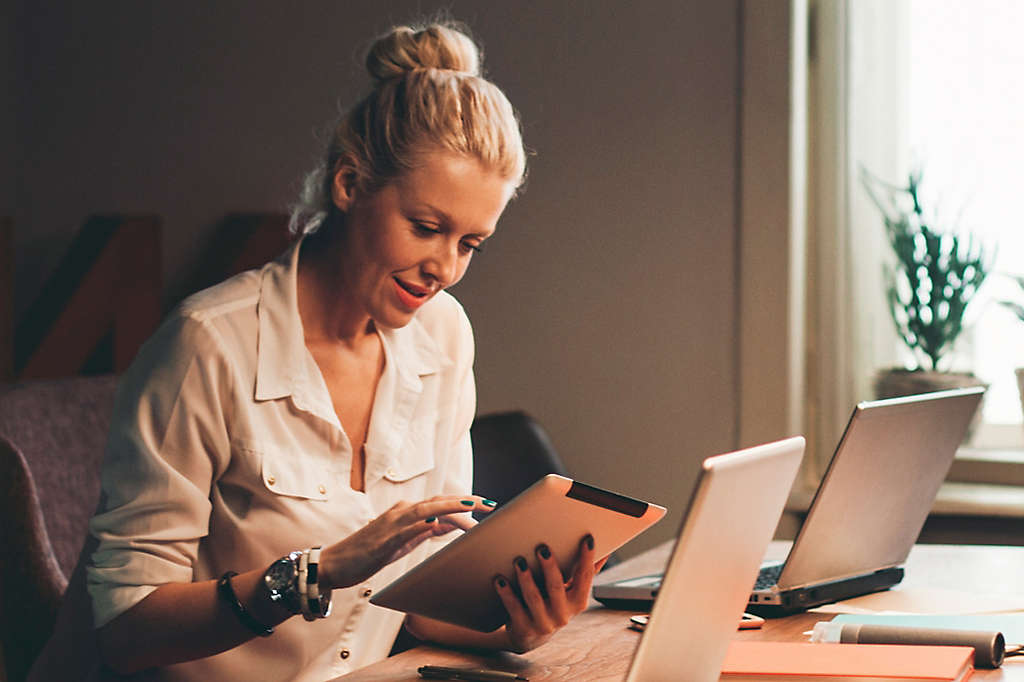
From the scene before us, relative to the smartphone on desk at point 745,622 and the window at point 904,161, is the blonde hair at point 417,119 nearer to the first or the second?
the smartphone on desk at point 745,622

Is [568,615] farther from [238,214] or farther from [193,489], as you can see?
[238,214]

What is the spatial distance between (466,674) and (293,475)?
16.4 inches

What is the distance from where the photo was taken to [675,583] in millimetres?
970

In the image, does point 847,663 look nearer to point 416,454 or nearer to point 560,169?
point 416,454

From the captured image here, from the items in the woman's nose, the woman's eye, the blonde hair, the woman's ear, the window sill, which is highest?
the blonde hair

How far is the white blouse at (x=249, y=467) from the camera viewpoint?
148cm

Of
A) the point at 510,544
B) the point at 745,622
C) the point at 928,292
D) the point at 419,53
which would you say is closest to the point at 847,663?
the point at 745,622

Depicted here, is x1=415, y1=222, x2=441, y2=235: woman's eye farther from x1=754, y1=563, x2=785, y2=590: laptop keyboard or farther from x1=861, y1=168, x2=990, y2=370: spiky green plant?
x1=861, y1=168, x2=990, y2=370: spiky green plant

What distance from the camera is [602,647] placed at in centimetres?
145

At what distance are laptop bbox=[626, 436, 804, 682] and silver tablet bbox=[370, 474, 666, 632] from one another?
99mm

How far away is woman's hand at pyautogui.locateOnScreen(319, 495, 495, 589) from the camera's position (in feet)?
4.23

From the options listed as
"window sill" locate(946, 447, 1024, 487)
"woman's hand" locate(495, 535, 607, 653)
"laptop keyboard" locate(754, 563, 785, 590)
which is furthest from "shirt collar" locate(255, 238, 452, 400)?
"window sill" locate(946, 447, 1024, 487)

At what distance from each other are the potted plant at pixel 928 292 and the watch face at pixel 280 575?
6.08 feet

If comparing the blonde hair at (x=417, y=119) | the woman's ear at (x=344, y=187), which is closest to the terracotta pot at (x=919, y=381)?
the blonde hair at (x=417, y=119)
